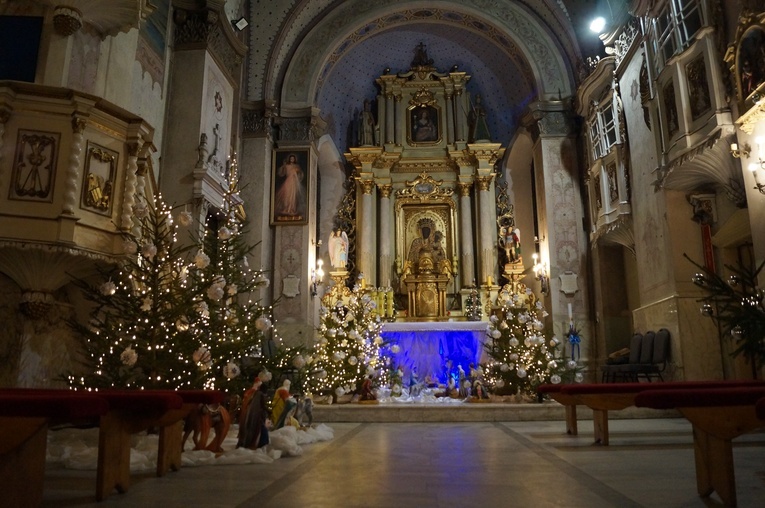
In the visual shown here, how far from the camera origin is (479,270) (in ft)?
57.2

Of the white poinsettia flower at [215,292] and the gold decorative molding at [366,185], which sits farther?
the gold decorative molding at [366,185]

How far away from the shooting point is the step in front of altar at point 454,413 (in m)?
8.66

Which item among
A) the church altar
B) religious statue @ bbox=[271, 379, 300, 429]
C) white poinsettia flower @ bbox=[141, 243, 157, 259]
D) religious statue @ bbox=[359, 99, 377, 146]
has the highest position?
religious statue @ bbox=[359, 99, 377, 146]

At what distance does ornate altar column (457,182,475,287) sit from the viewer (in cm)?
1736

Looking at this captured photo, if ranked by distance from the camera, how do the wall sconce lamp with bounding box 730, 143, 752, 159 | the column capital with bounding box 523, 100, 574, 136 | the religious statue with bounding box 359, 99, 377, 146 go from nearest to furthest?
the wall sconce lamp with bounding box 730, 143, 752, 159
the column capital with bounding box 523, 100, 574, 136
the religious statue with bounding box 359, 99, 377, 146

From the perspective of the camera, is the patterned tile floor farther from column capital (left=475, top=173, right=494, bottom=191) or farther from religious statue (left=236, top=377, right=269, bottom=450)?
column capital (left=475, top=173, right=494, bottom=191)

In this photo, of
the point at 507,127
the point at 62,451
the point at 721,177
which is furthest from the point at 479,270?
the point at 62,451

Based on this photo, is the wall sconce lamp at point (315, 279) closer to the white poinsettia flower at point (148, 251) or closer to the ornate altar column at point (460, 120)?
the ornate altar column at point (460, 120)

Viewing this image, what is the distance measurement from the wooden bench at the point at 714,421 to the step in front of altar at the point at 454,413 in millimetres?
5544

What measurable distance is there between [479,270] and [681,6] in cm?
947

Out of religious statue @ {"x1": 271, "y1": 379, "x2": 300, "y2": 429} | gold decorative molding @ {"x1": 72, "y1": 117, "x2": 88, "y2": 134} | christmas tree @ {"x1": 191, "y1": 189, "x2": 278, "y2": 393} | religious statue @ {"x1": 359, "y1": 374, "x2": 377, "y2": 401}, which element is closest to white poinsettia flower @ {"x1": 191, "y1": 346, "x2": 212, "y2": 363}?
christmas tree @ {"x1": 191, "y1": 189, "x2": 278, "y2": 393}

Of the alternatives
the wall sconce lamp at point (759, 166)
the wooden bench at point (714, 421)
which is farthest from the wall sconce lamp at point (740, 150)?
the wooden bench at point (714, 421)

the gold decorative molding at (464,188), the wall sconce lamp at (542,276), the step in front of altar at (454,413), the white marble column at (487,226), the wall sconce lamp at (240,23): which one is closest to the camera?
the step in front of altar at (454,413)

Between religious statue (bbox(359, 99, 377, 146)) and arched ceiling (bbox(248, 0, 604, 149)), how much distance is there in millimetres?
913
